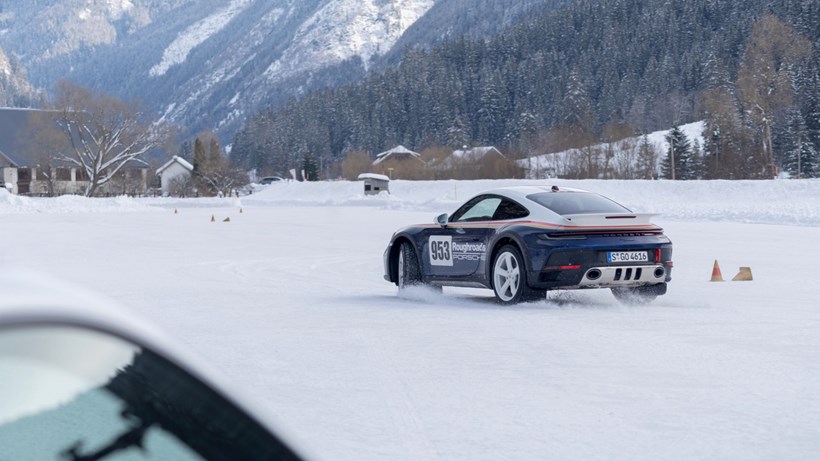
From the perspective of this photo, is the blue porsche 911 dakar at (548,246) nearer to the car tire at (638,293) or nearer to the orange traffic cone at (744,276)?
the car tire at (638,293)

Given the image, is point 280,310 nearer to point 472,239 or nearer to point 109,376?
point 472,239

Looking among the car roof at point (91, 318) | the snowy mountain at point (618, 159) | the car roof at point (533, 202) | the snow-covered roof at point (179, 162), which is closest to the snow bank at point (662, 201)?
the car roof at point (533, 202)

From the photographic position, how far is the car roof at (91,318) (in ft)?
4.67

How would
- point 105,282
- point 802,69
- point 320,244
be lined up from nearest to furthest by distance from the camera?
1. point 105,282
2. point 320,244
3. point 802,69

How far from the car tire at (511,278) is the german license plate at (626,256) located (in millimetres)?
880

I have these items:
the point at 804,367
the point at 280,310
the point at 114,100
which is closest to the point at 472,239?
the point at 280,310

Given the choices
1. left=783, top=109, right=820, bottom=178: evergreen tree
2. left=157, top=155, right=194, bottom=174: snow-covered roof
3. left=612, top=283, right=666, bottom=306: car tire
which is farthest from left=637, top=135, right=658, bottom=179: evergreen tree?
left=612, top=283, right=666, bottom=306: car tire

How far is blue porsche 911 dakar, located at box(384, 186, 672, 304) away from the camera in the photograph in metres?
11.3

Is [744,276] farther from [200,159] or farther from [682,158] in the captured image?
[200,159]

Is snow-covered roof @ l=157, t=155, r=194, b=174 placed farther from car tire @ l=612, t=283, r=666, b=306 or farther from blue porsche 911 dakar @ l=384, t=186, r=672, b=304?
car tire @ l=612, t=283, r=666, b=306

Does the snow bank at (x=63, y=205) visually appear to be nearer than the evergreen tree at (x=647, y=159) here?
Yes

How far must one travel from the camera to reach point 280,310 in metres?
11.8

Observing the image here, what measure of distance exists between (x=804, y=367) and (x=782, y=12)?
142797mm

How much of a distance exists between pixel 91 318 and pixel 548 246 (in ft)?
32.6
